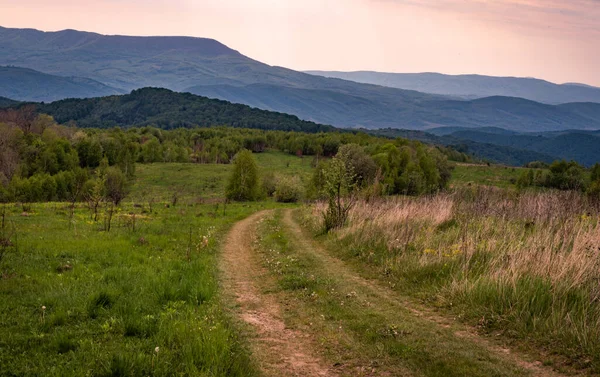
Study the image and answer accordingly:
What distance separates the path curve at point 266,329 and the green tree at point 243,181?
51723mm

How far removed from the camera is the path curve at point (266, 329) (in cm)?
718

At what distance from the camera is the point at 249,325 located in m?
9.19

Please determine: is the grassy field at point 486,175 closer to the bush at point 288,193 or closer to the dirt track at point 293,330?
the bush at point 288,193

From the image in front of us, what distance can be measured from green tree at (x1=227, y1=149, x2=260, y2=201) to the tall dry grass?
161 feet

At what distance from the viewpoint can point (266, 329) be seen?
899 cm

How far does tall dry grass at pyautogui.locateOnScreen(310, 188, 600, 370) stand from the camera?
27.0 feet

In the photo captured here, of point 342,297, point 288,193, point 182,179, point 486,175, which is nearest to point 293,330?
point 342,297

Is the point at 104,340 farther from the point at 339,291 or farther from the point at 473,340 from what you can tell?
the point at 473,340

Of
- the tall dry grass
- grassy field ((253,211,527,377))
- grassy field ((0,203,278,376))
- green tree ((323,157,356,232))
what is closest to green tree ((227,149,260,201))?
green tree ((323,157,356,232))

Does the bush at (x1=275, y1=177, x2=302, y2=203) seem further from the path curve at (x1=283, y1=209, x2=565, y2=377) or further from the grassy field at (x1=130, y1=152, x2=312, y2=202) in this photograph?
the path curve at (x1=283, y1=209, x2=565, y2=377)

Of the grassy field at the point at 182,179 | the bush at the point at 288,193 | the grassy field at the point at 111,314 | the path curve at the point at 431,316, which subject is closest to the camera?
the grassy field at the point at 111,314

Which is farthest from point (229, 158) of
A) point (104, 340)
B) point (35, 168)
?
point (104, 340)

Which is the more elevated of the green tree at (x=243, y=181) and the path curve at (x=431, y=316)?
the path curve at (x=431, y=316)

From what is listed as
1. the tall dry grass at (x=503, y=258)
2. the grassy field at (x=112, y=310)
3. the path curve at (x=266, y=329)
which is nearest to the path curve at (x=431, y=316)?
the tall dry grass at (x=503, y=258)
